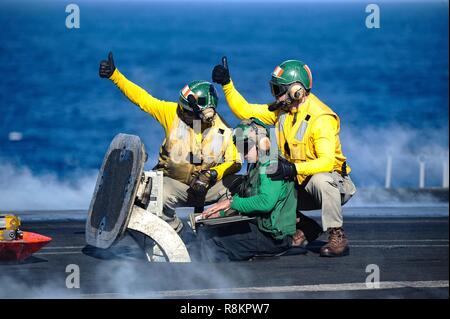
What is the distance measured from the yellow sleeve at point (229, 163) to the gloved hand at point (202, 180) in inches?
5.4

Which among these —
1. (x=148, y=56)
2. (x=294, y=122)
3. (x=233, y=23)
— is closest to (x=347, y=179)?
(x=294, y=122)

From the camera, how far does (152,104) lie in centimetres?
1116

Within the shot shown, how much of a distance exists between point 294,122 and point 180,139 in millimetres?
1018

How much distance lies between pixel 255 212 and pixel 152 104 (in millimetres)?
1668

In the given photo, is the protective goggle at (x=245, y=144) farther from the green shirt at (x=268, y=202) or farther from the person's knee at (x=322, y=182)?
the person's knee at (x=322, y=182)

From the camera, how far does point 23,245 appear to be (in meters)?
9.81

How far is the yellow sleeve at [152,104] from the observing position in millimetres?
11055

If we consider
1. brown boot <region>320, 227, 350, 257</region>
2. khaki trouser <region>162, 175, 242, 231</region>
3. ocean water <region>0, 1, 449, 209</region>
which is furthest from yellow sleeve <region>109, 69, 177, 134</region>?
ocean water <region>0, 1, 449, 209</region>

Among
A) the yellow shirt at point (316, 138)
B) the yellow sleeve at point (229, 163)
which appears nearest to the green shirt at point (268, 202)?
the yellow shirt at point (316, 138)

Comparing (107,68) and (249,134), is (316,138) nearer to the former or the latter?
(249,134)

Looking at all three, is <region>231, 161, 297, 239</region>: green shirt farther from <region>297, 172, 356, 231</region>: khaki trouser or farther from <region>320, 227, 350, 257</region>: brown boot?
<region>320, 227, 350, 257</region>: brown boot

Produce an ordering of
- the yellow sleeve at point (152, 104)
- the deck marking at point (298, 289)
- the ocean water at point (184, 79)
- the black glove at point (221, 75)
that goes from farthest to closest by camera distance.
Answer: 1. the ocean water at point (184, 79)
2. the black glove at point (221, 75)
3. the yellow sleeve at point (152, 104)
4. the deck marking at point (298, 289)

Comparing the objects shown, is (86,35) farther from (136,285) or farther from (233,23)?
(136,285)

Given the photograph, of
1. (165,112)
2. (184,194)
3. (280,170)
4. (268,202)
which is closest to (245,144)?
(280,170)
